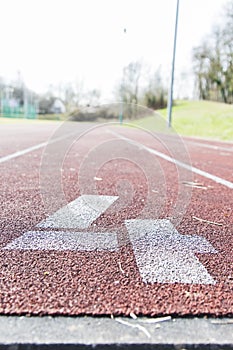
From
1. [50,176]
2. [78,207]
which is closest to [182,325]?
[78,207]

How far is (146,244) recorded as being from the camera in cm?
224

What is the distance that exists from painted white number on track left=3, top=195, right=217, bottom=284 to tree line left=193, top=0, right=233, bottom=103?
35482mm

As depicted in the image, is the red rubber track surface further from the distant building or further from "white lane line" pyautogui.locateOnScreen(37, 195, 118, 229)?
the distant building

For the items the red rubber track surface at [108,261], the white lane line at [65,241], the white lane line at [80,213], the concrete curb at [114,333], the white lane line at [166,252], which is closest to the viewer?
the concrete curb at [114,333]

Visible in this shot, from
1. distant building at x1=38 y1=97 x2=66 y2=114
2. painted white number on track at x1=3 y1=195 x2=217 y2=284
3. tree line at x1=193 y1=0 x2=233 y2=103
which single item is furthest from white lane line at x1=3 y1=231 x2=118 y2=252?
distant building at x1=38 y1=97 x2=66 y2=114

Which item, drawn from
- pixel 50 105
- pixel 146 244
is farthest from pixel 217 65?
pixel 146 244

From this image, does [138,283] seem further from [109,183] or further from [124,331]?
[109,183]

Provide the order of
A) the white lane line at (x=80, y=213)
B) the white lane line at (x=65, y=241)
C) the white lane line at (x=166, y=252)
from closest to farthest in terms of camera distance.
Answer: the white lane line at (x=166, y=252), the white lane line at (x=65, y=241), the white lane line at (x=80, y=213)

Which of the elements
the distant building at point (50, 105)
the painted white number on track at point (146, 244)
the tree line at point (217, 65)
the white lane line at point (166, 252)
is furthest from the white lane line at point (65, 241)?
the distant building at point (50, 105)

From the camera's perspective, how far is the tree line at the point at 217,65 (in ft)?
122

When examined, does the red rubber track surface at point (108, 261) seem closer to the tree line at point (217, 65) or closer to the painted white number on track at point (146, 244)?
the painted white number on track at point (146, 244)

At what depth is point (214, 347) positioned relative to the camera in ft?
4.25

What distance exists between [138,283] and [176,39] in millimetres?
25391

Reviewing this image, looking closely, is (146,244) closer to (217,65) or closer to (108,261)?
(108,261)
